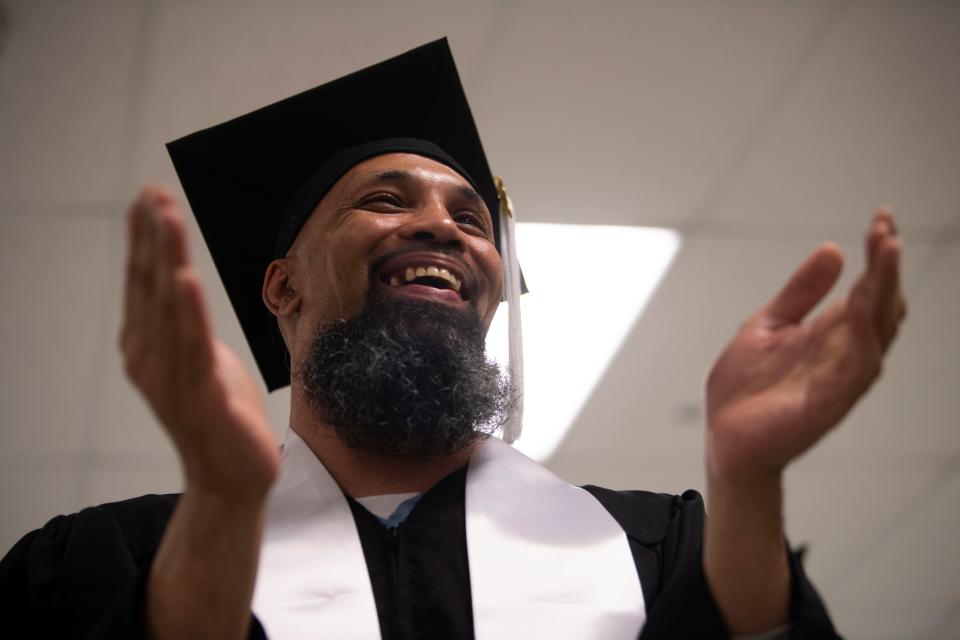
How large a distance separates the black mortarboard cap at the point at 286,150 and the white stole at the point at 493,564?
658 millimetres

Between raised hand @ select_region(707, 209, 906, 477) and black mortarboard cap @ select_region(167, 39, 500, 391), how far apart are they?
1075 mm

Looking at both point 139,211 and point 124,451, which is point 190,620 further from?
point 124,451

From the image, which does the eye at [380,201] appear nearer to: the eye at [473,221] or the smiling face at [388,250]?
the smiling face at [388,250]

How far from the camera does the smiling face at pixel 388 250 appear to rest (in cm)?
171

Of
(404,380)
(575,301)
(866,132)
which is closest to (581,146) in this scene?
(575,301)

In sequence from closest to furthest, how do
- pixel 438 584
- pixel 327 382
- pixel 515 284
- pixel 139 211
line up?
pixel 139 211, pixel 438 584, pixel 327 382, pixel 515 284

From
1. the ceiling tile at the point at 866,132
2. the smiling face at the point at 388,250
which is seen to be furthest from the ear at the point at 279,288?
the ceiling tile at the point at 866,132

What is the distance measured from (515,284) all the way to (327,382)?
525 millimetres

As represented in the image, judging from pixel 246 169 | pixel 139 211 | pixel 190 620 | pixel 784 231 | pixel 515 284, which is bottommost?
pixel 190 620

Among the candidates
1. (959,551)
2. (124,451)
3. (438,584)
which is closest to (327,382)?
(438,584)

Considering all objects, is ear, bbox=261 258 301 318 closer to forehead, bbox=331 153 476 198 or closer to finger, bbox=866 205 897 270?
forehead, bbox=331 153 476 198

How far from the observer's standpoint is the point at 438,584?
1.28 meters

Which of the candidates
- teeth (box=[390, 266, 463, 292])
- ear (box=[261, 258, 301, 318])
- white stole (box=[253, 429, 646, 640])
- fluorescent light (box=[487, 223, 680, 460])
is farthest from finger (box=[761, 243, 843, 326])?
fluorescent light (box=[487, 223, 680, 460])

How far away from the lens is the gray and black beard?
1.55 meters
